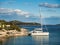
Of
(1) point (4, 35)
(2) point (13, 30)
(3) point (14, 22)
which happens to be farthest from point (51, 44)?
(3) point (14, 22)

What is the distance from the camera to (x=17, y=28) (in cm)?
1992

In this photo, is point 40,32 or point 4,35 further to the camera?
point 40,32

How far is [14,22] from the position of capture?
20.5 meters

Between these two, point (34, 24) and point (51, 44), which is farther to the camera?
point (34, 24)

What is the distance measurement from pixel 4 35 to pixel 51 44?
15.3 feet

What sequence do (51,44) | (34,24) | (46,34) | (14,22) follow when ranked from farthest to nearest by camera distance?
(34,24) → (14,22) → (46,34) → (51,44)

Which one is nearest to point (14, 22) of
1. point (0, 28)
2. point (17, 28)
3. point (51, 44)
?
point (17, 28)

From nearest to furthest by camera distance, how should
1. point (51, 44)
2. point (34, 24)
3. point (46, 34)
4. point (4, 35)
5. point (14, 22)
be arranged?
point (51, 44)
point (4, 35)
point (46, 34)
point (14, 22)
point (34, 24)

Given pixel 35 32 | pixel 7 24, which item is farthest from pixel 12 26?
pixel 35 32

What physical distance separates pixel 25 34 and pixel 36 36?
1.56 m

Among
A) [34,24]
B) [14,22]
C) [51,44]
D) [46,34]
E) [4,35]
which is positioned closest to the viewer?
[51,44]

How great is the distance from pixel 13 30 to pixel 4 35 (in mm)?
1655

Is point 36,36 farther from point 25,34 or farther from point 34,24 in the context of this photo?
point 34,24

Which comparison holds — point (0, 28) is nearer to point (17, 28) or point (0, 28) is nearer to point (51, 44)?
point (17, 28)
